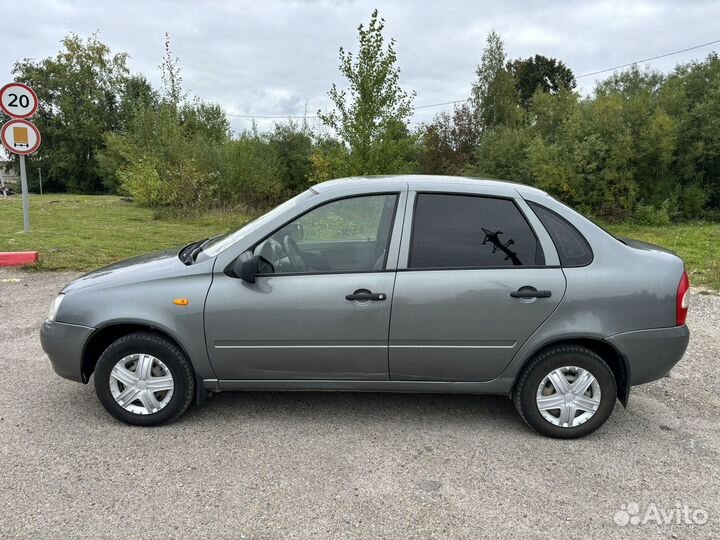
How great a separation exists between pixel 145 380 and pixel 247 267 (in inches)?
42.9

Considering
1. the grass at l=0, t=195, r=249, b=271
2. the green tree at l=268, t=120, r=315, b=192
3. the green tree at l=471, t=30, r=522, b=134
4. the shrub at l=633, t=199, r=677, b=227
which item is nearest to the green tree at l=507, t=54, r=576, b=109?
the green tree at l=471, t=30, r=522, b=134

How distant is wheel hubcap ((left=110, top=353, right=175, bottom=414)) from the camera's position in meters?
3.60

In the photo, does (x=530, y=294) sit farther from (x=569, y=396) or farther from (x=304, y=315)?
(x=304, y=315)

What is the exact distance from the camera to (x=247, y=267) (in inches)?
133

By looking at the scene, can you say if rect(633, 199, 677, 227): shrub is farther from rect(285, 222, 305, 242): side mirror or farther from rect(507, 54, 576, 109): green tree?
rect(507, 54, 576, 109): green tree

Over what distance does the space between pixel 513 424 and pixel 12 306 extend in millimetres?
6141

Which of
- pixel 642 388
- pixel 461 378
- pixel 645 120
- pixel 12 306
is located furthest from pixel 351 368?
pixel 645 120

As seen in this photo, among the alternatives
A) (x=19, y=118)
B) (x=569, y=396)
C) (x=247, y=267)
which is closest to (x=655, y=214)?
(x=569, y=396)

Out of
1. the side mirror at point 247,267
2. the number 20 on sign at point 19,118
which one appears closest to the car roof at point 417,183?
the side mirror at point 247,267

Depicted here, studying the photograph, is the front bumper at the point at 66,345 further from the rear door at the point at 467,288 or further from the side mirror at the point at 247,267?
the rear door at the point at 467,288

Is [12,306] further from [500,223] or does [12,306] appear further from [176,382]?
[500,223]

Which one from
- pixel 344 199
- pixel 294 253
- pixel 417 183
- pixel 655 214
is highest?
pixel 417 183

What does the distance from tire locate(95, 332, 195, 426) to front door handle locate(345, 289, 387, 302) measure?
1.22 metres

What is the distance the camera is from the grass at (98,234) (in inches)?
372
